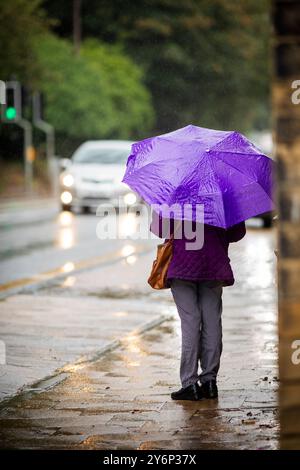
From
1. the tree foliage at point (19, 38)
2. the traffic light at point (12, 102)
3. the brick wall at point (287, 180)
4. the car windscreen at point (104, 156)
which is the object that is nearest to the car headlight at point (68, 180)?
the car windscreen at point (104, 156)

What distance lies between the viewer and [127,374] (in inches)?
352

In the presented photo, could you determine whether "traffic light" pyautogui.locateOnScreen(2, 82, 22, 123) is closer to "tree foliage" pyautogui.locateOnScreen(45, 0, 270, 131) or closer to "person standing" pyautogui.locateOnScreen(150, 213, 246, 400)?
"tree foliage" pyautogui.locateOnScreen(45, 0, 270, 131)

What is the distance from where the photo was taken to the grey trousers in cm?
805

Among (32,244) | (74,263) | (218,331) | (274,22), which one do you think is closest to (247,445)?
(218,331)

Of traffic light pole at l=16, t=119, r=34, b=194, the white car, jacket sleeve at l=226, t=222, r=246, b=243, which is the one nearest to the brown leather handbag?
jacket sleeve at l=226, t=222, r=246, b=243

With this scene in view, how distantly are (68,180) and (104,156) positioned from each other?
1614mm

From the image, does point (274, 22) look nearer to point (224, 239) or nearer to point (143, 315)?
point (224, 239)

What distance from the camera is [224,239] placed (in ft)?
26.5

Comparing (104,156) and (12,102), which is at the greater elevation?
(12,102)

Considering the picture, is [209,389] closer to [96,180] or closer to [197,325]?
[197,325]

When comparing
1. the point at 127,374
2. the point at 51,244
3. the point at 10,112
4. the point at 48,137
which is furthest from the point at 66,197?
the point at 127,374

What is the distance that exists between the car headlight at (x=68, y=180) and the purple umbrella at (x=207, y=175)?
22659 mm
